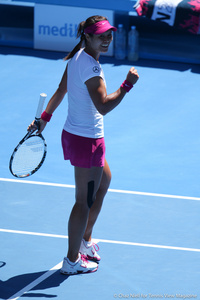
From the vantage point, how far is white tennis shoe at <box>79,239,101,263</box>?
19.3ft

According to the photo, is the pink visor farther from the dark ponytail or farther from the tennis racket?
the tennis racket

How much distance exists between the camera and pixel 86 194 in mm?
5453

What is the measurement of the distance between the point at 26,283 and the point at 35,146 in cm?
113

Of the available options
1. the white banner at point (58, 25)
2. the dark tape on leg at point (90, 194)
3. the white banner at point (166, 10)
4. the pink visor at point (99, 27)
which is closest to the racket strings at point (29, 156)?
the dark tape on leg at point (90, 194)

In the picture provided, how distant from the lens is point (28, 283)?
552 cm

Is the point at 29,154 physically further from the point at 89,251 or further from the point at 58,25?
the point at 58,25

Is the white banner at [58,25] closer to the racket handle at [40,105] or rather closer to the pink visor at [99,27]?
the racket handle at [40,105]

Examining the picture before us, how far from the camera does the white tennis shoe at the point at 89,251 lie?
588 centimetres

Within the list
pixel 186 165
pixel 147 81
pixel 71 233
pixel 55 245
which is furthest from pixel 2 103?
pixel 71 233

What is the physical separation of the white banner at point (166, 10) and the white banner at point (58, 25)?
86 centimetres

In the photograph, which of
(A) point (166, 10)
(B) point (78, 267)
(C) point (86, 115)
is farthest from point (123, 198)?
(A) point (166, 10)

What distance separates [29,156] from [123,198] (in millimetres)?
1805

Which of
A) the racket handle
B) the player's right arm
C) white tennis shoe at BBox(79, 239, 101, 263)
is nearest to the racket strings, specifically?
the player's right arm

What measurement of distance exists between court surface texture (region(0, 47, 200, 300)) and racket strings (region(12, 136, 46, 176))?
821 millimetres
